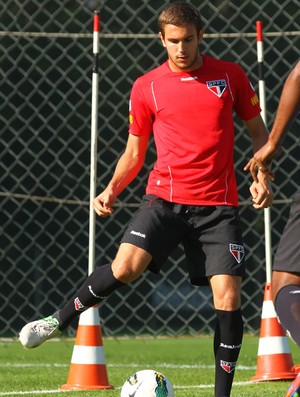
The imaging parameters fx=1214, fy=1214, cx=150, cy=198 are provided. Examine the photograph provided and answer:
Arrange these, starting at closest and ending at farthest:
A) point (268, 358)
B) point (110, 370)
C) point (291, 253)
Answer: point (291, 253) < point (268, 358) < point (110, 370)

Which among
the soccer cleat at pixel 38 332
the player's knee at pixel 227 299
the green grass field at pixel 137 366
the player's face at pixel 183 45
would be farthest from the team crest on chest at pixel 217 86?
the green grass field at pixel 137 366

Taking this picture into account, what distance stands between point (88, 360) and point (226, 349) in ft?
4.49

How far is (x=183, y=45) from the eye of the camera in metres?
5.67

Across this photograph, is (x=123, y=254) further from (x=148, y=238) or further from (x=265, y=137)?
(x=265, y=137)

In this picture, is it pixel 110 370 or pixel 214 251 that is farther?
pixel 110 370

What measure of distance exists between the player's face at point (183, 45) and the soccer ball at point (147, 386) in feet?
4.81

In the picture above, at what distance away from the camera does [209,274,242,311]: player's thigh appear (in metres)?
5.48

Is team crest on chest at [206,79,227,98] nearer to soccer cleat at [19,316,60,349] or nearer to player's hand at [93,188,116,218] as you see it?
player's hand at [93,188,116,218]

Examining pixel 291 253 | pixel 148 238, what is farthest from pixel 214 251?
pixel 291 253

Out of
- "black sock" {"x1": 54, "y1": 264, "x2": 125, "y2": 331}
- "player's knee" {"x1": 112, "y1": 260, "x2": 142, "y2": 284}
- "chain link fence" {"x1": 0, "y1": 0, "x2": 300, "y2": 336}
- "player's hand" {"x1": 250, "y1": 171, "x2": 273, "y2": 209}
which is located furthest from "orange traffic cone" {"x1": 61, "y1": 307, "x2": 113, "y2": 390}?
"chain link fence" {"x1": 0, "y1": 0, "x2": 300, "y2": 336}

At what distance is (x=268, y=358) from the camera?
6.89 metres

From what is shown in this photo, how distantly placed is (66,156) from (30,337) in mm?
5009

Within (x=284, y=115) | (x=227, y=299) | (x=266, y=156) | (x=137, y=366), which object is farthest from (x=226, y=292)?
(x=137, y=366)

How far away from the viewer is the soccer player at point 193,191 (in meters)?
5.55
